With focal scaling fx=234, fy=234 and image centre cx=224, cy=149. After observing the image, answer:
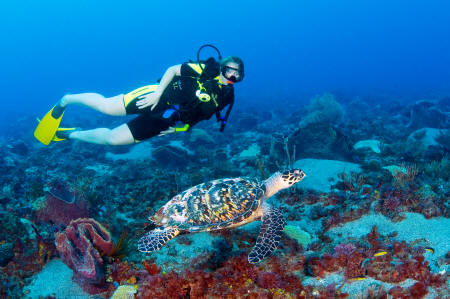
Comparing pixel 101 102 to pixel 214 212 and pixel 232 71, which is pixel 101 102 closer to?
pixel 232 71

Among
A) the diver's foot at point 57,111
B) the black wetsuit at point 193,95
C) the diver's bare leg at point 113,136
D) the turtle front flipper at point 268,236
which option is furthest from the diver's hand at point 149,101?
the turtle front flipper at point 268,236

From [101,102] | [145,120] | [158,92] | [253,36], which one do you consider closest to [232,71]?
[158,92]

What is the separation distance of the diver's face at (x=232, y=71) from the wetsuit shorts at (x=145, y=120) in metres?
1.60

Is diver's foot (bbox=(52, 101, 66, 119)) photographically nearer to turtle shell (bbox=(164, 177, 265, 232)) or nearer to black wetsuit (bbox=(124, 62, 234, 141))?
black wetsuit (bbox=(124, 62, 234, 141))

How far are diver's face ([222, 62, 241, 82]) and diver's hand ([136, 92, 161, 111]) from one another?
4.94 feet

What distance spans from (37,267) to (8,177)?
674cm

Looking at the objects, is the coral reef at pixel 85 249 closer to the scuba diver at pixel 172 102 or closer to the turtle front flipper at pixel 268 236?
the scuba diver at pixel 172 102

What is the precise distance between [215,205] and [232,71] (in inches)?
102

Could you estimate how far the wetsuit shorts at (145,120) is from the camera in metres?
5.22

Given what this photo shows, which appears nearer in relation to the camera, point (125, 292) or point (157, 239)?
point (125, 292)

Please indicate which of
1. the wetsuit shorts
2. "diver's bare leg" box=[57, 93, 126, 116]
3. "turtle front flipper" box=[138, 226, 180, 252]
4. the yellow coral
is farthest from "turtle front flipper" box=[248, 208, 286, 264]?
"diver's bare leg" box=[57, 93, 126, 116]

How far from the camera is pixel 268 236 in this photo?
3783mm

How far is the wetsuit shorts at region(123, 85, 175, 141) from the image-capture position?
5223 mm

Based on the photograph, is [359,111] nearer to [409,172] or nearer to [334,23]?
[409,172]
